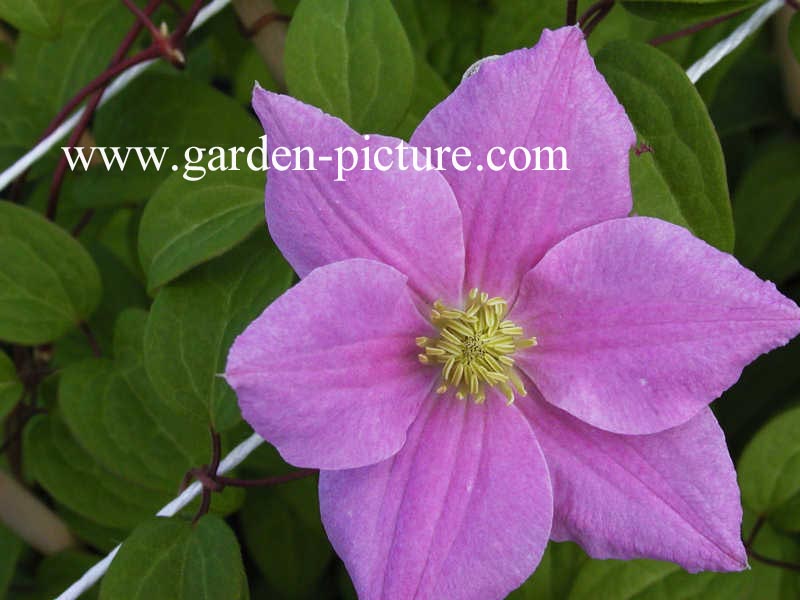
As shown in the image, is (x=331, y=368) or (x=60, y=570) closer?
(x=331, y=368)

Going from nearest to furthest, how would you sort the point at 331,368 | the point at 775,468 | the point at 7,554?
the point at 331,368 < the point at 775,468 < the point at 7,554

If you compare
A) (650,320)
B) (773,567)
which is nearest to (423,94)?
(650,320)

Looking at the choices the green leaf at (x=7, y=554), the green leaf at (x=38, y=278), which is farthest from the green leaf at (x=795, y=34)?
the green leaf at (x=7, y=554)

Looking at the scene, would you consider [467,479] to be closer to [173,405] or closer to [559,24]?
A: [173,405]

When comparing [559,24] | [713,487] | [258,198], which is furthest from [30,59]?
[713,487]

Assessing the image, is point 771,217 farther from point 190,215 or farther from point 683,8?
point 190,215

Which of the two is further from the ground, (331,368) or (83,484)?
(331,368)
